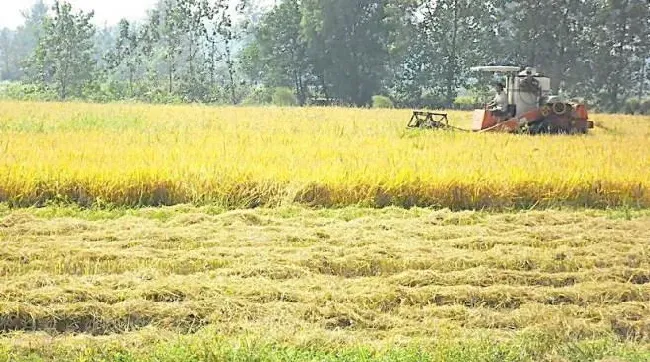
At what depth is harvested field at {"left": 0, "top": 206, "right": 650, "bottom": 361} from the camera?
12.5ft

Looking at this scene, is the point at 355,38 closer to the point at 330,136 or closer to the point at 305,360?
the point at 330,136

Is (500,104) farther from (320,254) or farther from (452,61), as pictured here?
(452,61)

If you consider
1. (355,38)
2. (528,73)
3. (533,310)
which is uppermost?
(355,38)

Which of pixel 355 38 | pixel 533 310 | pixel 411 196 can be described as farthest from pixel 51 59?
pixel 533 310

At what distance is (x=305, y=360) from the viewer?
3.59 m

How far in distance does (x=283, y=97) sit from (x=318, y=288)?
31.2 metres

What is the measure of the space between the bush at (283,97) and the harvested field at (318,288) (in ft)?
93.9

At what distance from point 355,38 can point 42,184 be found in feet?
96.4

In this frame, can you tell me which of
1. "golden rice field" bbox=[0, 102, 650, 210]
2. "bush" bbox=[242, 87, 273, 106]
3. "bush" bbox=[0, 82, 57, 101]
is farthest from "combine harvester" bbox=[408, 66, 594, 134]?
"bush" bbox=[0, 82, 57, 101]

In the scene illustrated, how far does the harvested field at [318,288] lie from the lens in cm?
381

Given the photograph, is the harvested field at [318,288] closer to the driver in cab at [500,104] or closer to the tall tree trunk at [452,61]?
the driver in cab at [500,104]

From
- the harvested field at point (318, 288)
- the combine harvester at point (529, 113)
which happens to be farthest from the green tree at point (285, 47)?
the harvested field at point (318, 288)

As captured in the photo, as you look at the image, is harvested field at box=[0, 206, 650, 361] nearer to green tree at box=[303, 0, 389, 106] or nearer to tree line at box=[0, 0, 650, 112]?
tree line at box=[0, 0, 650, 112]

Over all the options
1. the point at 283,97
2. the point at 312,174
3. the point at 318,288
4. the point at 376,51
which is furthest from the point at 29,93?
the point at 318,288
